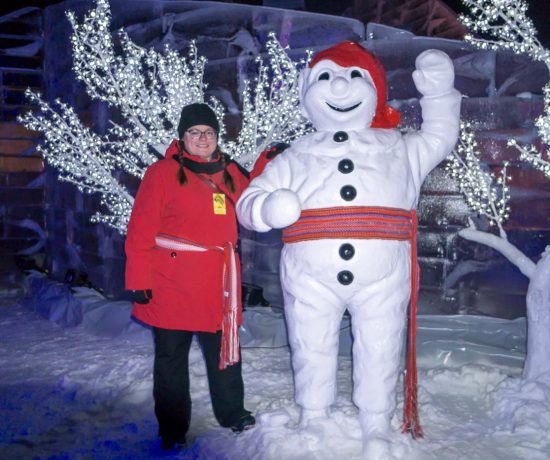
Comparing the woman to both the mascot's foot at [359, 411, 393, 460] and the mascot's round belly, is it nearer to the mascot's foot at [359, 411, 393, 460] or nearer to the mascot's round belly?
the mascot's round belly

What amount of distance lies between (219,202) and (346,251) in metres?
0.83

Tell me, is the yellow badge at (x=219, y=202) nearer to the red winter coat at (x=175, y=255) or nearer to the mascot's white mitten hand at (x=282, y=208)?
the red winter coat at (x=175, y=255)

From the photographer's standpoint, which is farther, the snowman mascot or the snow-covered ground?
the snow-covered ground

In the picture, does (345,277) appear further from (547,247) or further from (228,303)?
(547,247)

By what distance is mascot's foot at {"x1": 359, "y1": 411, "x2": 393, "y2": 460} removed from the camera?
278 cm

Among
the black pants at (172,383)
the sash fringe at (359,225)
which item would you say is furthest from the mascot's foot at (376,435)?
the black pants at (172,383)

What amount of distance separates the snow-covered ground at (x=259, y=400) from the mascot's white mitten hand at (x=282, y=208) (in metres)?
1.12

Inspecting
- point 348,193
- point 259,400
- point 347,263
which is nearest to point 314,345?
point 347,263

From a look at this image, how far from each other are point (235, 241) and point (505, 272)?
244cm

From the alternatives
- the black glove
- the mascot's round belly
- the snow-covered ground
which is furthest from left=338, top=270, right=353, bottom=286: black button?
the black glove

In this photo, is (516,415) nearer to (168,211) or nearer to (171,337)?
(171,337)

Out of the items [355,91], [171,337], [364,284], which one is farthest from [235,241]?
[355,91]

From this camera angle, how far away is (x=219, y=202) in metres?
3.20

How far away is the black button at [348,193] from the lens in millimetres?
2781
